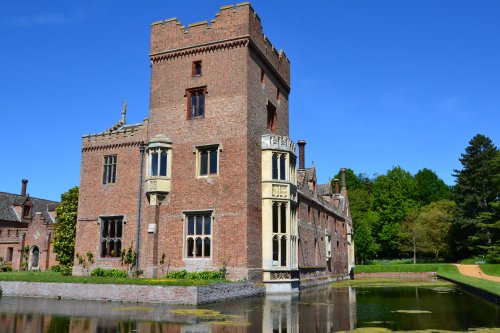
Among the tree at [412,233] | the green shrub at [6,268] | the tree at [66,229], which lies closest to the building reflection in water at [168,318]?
the tree at [66,229]

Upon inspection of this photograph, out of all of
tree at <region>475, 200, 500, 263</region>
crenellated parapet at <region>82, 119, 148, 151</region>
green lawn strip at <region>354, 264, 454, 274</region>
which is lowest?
green lawn strip at <region>354, 264, 454, 274</region>

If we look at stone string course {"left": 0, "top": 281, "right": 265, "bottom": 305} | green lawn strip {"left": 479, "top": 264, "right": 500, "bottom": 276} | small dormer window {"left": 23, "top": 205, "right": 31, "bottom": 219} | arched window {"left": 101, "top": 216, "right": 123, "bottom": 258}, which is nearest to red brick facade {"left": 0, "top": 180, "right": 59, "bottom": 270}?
small dormer window {"left": 23, "top": 205, "right": 31, "bottom": 219}

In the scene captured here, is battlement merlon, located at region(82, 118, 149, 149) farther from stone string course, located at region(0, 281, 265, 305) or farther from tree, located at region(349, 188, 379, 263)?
tree, located at region(349, 188, 379, 263)

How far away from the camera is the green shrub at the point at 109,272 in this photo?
2596 cm

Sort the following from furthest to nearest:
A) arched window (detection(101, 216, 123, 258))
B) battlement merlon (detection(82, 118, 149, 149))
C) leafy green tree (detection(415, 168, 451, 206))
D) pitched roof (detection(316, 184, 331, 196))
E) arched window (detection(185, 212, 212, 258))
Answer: leafy green tree (detection(415, 168, 451, 206)), pitched roof (detection(316, 184, 331, 196)), battlement merlon (detection(82, 118, 149, 149)), arched window (detection(101, 216, 123, 258)), arched window (detection(185, 212, 212, 258))

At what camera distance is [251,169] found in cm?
2478

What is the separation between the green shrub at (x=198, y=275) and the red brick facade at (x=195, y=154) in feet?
1.57

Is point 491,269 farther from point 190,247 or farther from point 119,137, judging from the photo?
point 119,137

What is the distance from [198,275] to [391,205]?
5835 centimetres

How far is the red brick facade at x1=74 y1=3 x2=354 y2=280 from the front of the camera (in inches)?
954

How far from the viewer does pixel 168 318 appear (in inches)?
563

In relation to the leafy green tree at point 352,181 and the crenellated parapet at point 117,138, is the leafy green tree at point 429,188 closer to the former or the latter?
the leafy green tree at point 352,181

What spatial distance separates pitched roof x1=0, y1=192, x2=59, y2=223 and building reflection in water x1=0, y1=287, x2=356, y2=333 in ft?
135

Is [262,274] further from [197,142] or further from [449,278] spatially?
[449,278]
